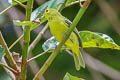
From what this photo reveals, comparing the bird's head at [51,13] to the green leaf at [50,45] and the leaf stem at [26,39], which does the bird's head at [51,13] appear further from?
the leaf stem at [26,39]

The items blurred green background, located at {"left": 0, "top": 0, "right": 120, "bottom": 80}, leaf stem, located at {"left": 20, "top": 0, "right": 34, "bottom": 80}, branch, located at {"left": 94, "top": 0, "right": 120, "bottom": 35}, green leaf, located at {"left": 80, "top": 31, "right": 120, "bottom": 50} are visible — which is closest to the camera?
leaf stem, located at {"left": 20, "top": 0, "right": 34, "bottom": 80}

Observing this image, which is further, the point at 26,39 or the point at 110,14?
the point at 110,14

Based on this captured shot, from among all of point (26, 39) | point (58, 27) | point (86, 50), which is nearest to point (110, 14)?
point (58, 27)

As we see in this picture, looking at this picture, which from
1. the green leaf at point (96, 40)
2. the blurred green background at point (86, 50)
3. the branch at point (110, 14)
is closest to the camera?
the green leaf at point (96, 40)

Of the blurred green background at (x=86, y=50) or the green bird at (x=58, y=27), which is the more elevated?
the green bird at (x=58, y=27)

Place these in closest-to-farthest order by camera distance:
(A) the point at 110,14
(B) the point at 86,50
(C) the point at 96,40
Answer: (C) the point at 96,40, (A) the point at 110,14, (B) the point at 86,50

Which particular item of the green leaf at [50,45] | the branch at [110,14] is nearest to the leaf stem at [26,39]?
the green leaf at [50,45]

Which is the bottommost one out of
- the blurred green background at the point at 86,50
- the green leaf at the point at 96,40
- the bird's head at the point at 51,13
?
the blurred green background at the point at 86,50

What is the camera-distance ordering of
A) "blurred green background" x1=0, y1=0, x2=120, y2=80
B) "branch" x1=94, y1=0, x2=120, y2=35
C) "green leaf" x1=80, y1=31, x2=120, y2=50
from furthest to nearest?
"blurred green background" x1=0, y1=0, x2=120, y2=80, "branch" x1=94, y1=0, x2=120, y2=35, "green leaf" x1=80, y1=31, x2=120, y2=50

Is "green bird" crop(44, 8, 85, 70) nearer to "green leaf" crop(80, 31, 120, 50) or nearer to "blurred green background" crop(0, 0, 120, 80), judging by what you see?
"green leaf" crop(80, 31, 120, 50)

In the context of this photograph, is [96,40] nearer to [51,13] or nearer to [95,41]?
[95,41]

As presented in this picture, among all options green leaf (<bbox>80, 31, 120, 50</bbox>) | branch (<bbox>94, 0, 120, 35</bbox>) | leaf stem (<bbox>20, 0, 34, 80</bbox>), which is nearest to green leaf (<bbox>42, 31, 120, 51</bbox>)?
green leaf (<bbox>80, 31, 120, 50</bbox>)
